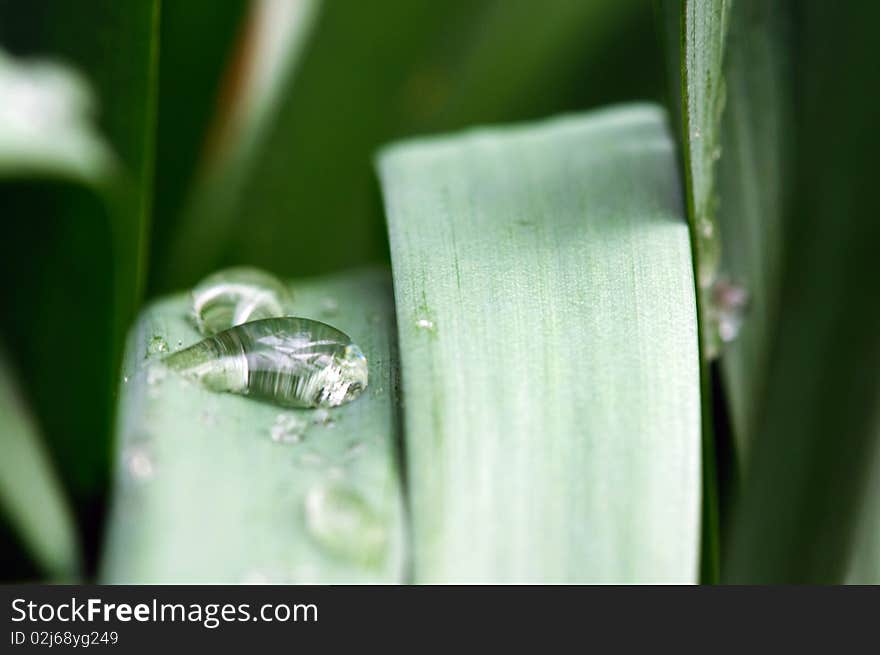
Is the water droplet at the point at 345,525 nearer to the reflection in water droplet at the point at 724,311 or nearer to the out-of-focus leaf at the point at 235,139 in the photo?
the reflection in water droplet at the point at 724,311

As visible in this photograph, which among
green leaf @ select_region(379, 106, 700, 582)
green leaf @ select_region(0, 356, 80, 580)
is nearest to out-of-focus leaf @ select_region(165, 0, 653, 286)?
green leaf @ select_region(0, 356, 80, 580)

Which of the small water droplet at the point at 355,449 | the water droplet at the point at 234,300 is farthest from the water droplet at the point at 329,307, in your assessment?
the small water droplet at the point at 355,449

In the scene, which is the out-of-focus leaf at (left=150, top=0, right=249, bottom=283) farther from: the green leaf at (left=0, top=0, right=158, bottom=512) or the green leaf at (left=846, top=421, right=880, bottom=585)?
the green leaf at (left=846, top=421, right=880, bottom=585)

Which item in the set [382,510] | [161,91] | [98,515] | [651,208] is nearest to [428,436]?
[382,510]

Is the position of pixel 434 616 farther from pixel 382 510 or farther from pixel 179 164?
pixel 179 164

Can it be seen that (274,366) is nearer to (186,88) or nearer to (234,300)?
(234,300)

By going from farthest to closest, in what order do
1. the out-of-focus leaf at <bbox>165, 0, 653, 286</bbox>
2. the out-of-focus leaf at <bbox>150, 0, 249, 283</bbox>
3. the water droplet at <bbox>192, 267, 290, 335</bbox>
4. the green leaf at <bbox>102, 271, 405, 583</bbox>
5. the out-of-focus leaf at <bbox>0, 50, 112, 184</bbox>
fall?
the out-of-focus leaf at <bbox>165, 0, 653, 286</bbox>
the out-of-focus leaf at <bbox>150, 0, 249, 283</bbox>
the out-of-focus leaf at <bbox>0, 50, 112, 184</bbox>
the water droplet at <bbox>192, 267, 290, 335</bbox>
the green leaf at <bbox>102, 271, 405, 583</bbox>
